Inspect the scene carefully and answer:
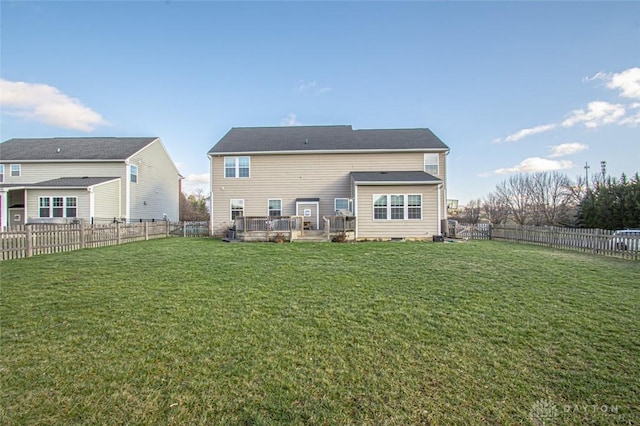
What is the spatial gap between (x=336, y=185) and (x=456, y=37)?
10.7 metres

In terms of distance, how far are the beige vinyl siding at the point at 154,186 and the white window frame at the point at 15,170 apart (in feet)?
30.0

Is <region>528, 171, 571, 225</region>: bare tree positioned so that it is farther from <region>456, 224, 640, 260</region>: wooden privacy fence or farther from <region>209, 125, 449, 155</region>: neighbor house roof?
<region>209, 125, 449, 155</region>: neighbor house roof

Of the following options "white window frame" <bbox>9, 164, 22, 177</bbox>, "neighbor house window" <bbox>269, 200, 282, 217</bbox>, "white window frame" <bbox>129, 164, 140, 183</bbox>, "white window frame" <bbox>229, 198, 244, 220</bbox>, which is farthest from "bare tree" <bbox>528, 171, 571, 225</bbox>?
"white window frame" <bbox>9, 164, 22, 177</bbox>

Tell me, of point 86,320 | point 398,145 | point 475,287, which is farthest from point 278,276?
point 398,145

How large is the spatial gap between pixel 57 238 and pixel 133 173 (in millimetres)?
14214

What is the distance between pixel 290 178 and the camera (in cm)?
1981

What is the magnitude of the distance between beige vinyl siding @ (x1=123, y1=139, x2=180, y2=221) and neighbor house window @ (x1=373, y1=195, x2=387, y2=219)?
62.8 feet

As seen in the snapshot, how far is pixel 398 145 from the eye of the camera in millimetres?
19875

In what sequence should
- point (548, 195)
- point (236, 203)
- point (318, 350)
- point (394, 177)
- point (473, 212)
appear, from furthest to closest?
point (473, 212), point (548, 195), point (236, 203), point (394, 177), point (318, 350)

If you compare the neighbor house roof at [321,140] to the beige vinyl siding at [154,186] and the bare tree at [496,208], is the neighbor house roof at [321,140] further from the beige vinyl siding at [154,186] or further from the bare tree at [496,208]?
the bare tree at [496,208]

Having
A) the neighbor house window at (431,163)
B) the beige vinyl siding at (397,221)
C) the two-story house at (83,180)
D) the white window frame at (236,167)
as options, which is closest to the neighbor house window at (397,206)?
the beige vinyl siding at (397,221)

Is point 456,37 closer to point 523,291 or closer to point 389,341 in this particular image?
point 523,291

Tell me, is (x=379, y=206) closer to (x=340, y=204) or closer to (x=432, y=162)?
(x=340, y=204)

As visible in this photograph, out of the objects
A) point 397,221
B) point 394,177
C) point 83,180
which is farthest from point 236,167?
point 83,180
